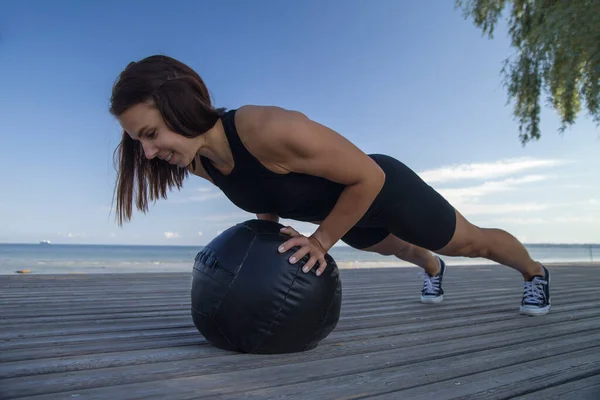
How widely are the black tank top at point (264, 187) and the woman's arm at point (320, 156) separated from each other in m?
0.06

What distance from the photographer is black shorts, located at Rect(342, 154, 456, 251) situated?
2.21 m

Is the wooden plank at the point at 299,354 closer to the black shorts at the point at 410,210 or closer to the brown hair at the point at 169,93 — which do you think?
the black shorts at the point at 410,210

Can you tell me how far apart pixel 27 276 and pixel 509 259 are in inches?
164

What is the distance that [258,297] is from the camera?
5.55 feet

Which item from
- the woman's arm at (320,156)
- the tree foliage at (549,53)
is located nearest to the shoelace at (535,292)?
the woman's arm at (320,156)

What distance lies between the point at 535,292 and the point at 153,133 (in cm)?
228

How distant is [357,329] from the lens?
7.60 ft

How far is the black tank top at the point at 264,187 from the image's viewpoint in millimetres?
1874

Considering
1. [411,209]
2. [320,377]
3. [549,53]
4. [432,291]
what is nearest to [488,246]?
[411,209]

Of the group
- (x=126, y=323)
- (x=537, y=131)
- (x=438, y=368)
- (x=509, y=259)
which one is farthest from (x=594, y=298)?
(x=537, y=131)

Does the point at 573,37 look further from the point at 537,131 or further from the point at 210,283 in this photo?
the point at 210,283

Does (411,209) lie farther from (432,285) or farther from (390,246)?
(432,285)

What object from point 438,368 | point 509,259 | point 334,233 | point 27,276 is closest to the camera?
point 438,368

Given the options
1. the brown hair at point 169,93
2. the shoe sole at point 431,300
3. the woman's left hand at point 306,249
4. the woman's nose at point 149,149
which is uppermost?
the brown hair at point 169,93
